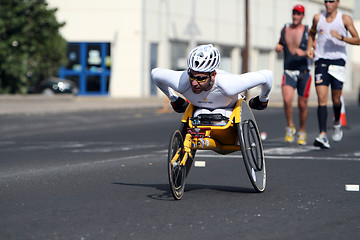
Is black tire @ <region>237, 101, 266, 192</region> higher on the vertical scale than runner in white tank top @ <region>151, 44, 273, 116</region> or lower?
lower

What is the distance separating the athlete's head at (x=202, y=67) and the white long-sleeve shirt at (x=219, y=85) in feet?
0.27

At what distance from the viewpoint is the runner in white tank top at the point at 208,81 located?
295 inches

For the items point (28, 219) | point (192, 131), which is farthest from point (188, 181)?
point (28, 219)

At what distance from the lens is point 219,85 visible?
764 cm

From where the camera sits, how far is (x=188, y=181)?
8.85m

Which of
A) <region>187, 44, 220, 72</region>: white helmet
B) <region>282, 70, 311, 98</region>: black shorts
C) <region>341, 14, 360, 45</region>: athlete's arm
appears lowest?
<region>282, 70, 311, 98</region>: black shorts

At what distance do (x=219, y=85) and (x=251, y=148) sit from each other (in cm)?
69

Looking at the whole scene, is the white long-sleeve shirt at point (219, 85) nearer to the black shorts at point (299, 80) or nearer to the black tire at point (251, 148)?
the black tire at point (251, 148)

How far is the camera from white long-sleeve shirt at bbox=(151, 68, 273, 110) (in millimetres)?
7609

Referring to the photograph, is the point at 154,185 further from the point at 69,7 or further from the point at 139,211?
the point at 69,7

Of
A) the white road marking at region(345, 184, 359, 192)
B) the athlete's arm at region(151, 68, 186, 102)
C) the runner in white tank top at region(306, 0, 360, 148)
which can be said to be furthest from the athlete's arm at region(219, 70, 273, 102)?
the runner in white tank top at region(306, 0, 360, 148)

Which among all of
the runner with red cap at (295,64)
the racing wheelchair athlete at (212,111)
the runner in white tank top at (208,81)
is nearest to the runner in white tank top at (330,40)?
the runner with red cap at (295,64)

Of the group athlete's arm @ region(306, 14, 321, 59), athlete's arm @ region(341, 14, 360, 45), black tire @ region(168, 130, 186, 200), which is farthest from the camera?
athlete's arm @ region(306, 14, 321, 59)

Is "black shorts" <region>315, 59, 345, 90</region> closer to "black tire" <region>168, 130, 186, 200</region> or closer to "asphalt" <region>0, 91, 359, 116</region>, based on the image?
"black tire" <region>168, 130, 186, 200</region>
